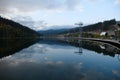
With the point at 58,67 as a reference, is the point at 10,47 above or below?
below

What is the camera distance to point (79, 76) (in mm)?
24266

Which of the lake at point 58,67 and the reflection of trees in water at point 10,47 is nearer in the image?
the lake at point 58,67

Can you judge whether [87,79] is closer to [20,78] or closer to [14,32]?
[20,78]

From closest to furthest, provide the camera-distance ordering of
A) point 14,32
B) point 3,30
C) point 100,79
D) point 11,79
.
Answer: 1. point 11,79
2. point 100,79
3. point 3,30
4. point 14,32

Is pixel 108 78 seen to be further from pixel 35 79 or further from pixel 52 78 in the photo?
pixel 35 79

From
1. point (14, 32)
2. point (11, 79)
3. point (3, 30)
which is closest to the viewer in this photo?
point (11, 79)

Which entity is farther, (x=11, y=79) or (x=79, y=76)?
(x=79, y=76)

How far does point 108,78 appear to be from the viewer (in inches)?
933

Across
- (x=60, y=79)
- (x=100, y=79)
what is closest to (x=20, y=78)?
(x=60, y=79)

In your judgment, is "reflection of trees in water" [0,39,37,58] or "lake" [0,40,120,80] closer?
"lake" [0,40,120,80]

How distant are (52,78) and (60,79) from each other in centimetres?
84

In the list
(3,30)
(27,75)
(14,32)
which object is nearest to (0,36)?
(3,30)

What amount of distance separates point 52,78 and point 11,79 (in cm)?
381

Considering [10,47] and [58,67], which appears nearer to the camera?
[58,67]
